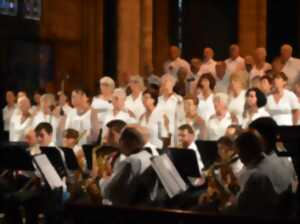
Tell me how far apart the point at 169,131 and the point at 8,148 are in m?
3.11

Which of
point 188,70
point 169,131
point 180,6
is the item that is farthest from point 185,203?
point 180,6

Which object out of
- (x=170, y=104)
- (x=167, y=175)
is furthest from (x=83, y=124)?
(x=167, y=175)

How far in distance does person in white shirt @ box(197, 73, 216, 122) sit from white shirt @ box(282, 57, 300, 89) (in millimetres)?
1231

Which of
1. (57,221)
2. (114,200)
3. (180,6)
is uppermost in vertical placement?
(180,6)

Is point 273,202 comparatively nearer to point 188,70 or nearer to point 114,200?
point 114,200

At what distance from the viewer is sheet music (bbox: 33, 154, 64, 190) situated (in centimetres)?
941

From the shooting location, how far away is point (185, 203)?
890cm

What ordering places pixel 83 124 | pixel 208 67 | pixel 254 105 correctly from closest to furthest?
pixel 254 105
pixel 83 124
pixel 208 67

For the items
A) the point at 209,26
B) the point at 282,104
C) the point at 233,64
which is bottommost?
the point at 282,104

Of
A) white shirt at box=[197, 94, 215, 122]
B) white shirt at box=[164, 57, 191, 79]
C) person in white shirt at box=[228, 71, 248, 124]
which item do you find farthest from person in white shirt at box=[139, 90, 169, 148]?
white shirt at box=[164, 57, 191, 79]

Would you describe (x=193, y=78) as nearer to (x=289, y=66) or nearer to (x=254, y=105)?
(x=289, y=66)

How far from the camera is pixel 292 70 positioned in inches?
534

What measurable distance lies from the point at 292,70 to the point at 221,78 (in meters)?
1.13

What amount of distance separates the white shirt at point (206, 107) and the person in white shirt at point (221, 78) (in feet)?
3.93
